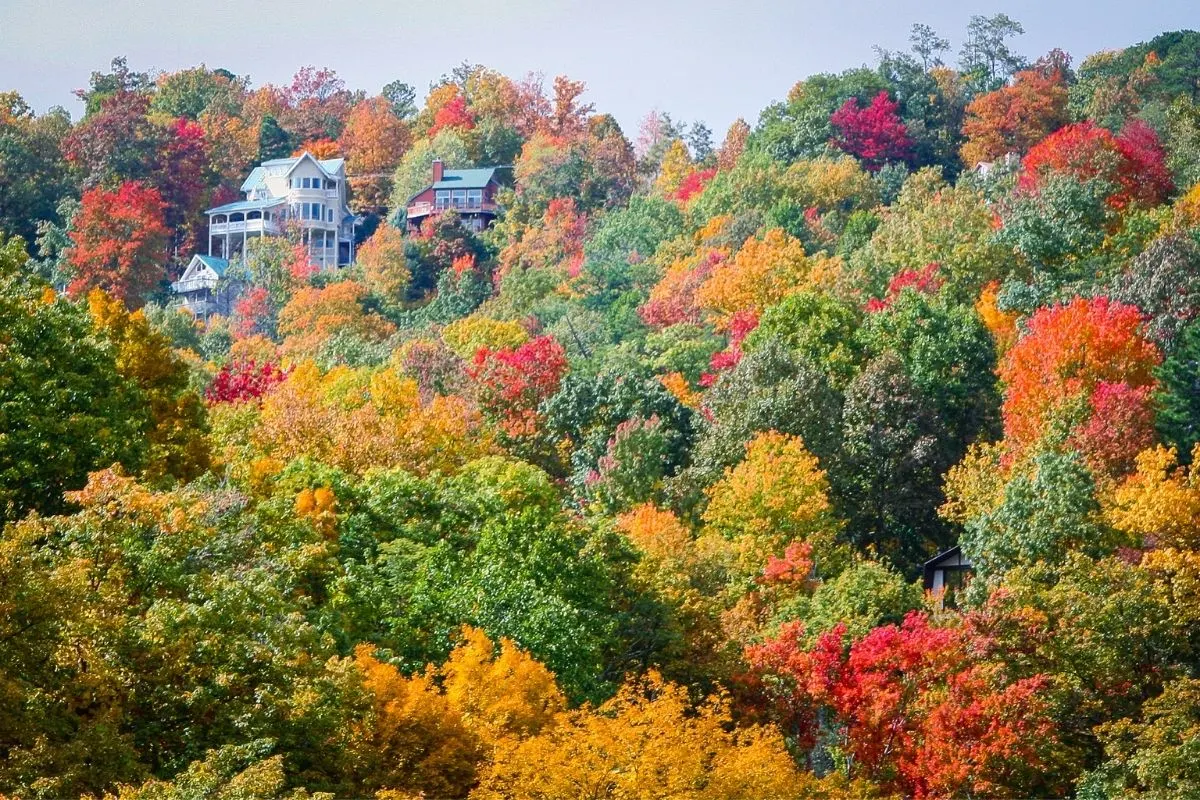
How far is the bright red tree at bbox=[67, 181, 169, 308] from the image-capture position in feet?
311

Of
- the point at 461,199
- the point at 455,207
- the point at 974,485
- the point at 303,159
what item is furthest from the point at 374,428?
the point at 303,159

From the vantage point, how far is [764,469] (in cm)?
5478

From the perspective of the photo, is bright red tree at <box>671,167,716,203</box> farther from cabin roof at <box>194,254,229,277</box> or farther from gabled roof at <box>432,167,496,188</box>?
cabin roof at <box>194,254,229,277</box>

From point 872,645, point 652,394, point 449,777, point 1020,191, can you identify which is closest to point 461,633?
point 449,777

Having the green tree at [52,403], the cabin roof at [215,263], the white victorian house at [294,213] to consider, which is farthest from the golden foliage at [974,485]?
the white victorian house at [294,213]

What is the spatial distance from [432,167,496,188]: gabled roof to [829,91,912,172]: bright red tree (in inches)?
770

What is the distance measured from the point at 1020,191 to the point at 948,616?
97.0 feet

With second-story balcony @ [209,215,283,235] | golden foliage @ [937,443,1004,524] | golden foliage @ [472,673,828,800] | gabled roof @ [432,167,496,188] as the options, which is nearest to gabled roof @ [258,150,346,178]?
second-story balcony @ [209,215,283,235]

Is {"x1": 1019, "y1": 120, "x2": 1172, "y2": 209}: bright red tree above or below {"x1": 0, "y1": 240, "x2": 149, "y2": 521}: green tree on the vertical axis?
above

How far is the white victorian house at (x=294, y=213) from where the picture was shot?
362ft

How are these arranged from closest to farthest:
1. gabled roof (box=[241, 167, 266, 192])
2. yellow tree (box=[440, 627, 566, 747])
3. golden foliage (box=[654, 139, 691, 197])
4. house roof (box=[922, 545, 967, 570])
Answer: yellow tree (box=[440, 627, 566, 747]), house roof (box=[922, 545, 967, 570]), golden foliage (box=[654, 139, 691, 197]), gabled roof (box=[241, 167, 266, 192])

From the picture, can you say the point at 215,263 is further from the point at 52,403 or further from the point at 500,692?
the point at 500,692

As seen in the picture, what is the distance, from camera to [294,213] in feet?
364

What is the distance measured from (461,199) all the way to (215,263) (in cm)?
1288
